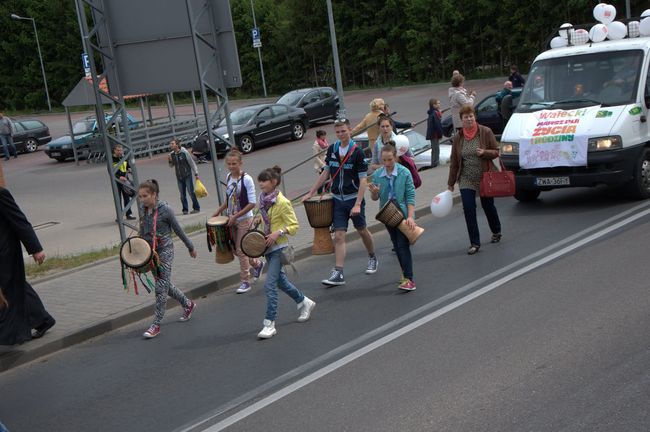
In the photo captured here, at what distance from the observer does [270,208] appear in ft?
28.7

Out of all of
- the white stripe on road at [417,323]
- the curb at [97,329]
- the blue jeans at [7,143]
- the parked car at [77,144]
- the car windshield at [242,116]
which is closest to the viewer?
the white stripe on road at [417,323]

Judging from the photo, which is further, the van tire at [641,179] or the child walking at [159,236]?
the van tire at [641,179]

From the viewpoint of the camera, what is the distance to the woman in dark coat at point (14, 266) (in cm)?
882

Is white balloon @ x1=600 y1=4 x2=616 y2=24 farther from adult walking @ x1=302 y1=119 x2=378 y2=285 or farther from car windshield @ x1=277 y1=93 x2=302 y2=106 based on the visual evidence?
car windshield @ x1=277 y1=93 x2=302 y2=106

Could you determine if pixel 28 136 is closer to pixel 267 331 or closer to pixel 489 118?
pixel 489 118

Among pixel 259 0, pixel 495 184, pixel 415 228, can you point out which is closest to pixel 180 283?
pixel 415 228

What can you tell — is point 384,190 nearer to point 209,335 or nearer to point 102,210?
point 209,335

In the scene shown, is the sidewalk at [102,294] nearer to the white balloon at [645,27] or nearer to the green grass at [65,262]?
the green grass at [65,262]

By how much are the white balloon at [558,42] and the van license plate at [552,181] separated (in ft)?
9.87

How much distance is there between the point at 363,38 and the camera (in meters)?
56.3

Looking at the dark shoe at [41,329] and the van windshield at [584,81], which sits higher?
the van windshield at [584,81]

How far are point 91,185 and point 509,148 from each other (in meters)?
17.8

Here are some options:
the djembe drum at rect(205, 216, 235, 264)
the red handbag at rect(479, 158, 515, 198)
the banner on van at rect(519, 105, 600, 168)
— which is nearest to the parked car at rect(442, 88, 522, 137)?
the banner on van at rect(519, 105, 600, 168)

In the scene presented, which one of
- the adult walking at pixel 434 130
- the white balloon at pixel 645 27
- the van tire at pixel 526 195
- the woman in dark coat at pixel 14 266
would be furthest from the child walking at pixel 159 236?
the adult walking at pixel 434 130
